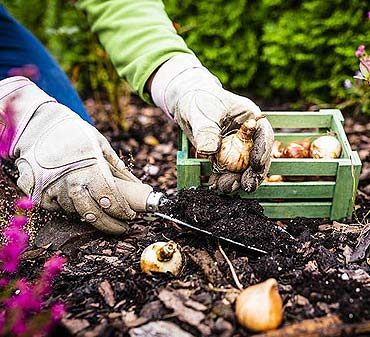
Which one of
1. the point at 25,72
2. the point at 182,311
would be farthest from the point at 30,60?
the point at 182,311

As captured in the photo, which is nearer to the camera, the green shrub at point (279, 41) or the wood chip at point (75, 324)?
the wood chip at point (75, 324)

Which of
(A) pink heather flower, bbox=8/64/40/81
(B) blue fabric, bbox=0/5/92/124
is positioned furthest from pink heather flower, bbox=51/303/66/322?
(B) blue fabric, bbox=0/5/92/124

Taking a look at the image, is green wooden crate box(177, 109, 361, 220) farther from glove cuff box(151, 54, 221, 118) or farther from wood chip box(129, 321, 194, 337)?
wood chip box(129, 321, 194, 337)

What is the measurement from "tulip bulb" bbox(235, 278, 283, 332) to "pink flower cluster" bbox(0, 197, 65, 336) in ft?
1.33

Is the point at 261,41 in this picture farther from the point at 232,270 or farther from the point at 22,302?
the point at 22,302

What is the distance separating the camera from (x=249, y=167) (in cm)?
176

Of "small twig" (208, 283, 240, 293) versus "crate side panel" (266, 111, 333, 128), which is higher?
"crate side panel" (266, 111, 333, 128)

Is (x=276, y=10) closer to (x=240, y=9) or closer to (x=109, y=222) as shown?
(x=240, y=9)

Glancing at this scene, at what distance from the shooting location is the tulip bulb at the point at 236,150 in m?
1.71

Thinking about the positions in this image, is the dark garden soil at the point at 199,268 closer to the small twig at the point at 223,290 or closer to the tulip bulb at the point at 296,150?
the small twig at the point at 223,290

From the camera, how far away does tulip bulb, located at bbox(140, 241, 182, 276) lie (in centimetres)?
161

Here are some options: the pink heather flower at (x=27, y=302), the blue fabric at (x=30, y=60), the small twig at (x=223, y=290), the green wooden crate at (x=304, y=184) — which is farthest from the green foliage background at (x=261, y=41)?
the pink heather flower at (x=27, y=302)

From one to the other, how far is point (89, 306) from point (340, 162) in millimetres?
848

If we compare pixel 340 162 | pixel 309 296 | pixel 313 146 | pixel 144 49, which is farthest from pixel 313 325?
pixel 144 49
